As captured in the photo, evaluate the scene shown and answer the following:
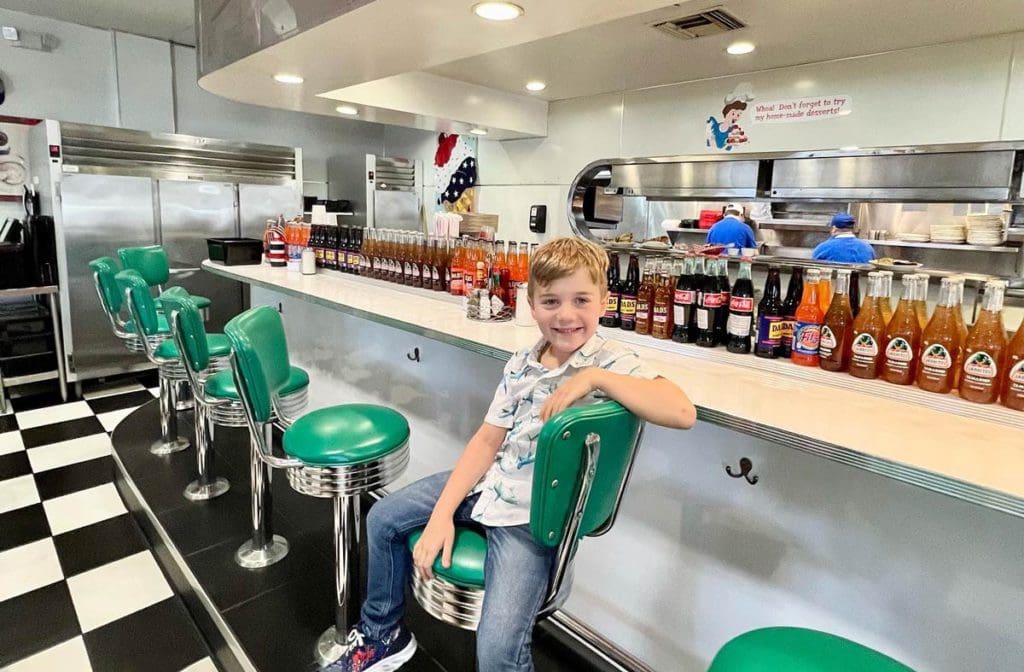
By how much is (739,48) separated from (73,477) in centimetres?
420

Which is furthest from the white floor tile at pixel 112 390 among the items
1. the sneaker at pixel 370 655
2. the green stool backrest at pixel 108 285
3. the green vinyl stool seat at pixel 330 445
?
the sneaker at pixel 370 655

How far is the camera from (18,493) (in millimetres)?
2844

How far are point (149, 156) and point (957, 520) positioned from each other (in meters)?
5.40

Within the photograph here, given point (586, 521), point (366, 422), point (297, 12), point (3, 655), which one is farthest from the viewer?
point (297, 12)

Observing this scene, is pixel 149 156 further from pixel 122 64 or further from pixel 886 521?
pixel 886 521

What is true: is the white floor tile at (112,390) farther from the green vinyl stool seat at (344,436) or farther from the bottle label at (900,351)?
the bottle label at (900,351)

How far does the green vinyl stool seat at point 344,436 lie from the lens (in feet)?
4.96

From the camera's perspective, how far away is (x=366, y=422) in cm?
163

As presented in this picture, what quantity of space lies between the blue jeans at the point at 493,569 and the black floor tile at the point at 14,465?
2.77 metres

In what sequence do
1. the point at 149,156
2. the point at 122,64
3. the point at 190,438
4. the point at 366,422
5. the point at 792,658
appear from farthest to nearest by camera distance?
the point at 122,64 < the point at 149,156 < the point at 190,438 < the point at 366,422 < the point at 792,658

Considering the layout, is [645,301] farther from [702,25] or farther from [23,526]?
[23,526]

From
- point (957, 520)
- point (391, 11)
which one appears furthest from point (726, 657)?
point (391, 11)

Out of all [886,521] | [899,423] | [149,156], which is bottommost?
[886,521]

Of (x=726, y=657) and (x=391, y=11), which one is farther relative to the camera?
(x=391, y=11)
